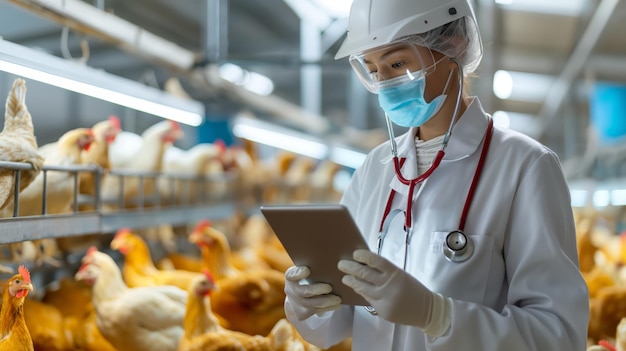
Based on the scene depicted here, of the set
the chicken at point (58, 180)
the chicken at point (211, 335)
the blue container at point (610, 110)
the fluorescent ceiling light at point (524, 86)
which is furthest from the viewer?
the fluorescent ceiling light at point (524, 86)

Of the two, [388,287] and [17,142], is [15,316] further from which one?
[388,287]

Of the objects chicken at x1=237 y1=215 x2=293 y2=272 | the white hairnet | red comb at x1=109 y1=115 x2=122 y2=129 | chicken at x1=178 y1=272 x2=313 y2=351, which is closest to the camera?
the white hairnet

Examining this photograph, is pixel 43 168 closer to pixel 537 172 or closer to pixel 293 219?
pixel 293 219

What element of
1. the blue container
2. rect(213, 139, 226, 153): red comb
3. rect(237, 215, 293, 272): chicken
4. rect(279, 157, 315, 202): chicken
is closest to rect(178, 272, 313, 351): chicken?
rect(237, 215, 293, 272): chicken

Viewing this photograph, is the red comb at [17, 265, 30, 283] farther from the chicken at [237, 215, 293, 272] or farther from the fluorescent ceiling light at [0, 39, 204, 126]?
the chicken at [237, 215, 293, 272]

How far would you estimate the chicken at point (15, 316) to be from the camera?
1567 mm

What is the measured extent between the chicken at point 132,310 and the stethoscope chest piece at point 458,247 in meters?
1.21

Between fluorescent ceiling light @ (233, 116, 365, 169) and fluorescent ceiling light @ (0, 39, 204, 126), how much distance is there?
106 centimetres

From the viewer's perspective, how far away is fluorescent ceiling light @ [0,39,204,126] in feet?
5.48

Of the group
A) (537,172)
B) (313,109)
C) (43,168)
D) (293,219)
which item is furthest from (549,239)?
(313,109)

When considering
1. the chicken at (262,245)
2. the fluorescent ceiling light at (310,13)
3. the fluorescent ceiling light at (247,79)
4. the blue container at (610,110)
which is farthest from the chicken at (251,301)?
the blue container at (610,110)

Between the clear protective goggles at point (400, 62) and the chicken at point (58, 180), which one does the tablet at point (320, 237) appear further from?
the chicken at point (58, 180)

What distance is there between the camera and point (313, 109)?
21.2 feet

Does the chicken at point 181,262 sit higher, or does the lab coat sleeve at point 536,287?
the lab coat sleeve at point 536,287
